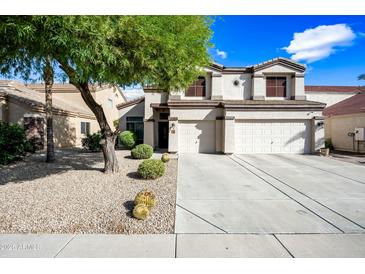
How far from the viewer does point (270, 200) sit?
618cm

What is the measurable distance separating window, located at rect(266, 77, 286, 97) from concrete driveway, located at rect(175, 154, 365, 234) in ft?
26.2

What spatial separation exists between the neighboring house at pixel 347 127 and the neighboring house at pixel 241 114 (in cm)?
354

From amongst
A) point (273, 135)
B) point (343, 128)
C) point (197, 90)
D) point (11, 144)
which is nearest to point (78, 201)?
point (11, 144)

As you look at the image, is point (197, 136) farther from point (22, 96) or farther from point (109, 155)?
point (22, 96)

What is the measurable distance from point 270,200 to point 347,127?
15.5m

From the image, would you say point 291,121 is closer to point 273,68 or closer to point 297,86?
point 297,86

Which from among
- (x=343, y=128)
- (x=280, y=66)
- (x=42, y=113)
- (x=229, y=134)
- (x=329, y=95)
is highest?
(x=280, y=66)

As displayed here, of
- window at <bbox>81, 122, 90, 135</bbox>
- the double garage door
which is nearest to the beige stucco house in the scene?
window at <bbox>81, 122, 90, 135</bbox>

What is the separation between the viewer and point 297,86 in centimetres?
1664

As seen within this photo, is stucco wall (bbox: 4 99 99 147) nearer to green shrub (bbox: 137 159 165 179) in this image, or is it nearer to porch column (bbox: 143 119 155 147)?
porch column (bbox: 143 119 155 147)

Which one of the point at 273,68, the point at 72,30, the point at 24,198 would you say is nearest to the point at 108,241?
the point at 24,198

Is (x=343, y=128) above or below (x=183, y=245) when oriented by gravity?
above

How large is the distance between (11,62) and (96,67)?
10.8 feet

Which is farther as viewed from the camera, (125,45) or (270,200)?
(270,200)
